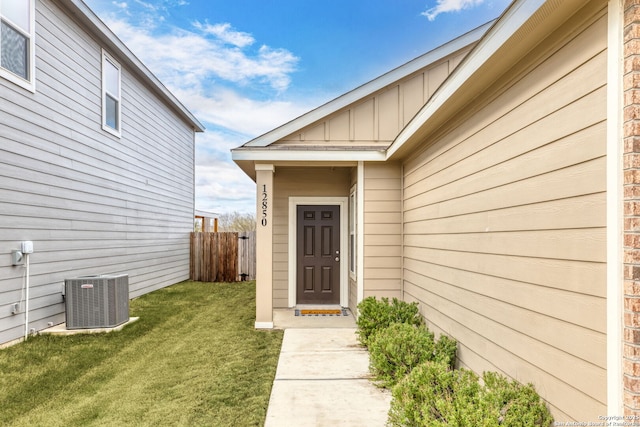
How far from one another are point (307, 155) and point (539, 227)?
3.89m

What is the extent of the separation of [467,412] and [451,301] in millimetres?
1641

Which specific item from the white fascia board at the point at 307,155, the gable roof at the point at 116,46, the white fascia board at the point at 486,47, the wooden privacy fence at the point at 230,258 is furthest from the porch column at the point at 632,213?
the wooden privacy fence at the point at 230,258

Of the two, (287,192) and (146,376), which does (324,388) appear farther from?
(287,192)

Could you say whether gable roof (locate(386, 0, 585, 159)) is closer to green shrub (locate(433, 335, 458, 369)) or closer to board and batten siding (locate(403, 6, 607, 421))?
board and batten siding (locate(403, 6, 607, 421))

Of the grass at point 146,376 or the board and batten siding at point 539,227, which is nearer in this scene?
the board and batten siding at point 539,227

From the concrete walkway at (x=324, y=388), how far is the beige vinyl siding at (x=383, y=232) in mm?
976

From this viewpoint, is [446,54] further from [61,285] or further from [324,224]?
[61,285]

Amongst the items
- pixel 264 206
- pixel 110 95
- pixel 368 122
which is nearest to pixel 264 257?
pixel 264 206

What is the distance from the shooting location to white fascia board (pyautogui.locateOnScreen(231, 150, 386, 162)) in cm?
577

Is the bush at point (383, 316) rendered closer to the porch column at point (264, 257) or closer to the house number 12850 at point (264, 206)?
the porch column at point (264, 257)

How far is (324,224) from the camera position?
7.59m

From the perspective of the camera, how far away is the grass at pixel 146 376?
10.3 ft

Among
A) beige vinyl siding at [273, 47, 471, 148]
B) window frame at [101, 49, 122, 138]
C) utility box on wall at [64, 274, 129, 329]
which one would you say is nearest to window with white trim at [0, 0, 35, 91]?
window frame at [101, 49, 122, 138]

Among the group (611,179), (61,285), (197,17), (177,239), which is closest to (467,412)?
(611,179)
